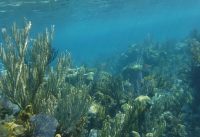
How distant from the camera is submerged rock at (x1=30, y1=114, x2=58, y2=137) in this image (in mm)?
6607

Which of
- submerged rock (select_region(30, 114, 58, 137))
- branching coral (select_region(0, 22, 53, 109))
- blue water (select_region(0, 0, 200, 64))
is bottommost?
blue water (select_region(0, 0, 200, 64))

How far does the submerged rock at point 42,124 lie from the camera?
260 inches

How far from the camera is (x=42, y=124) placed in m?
6.66

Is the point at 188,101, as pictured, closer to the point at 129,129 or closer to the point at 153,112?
the point at 153,112

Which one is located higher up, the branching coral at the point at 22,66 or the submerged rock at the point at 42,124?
the branching coral at the point at 22,66

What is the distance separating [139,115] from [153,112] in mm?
2249

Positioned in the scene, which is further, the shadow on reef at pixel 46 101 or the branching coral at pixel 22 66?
the branching coral at pixel 22 66

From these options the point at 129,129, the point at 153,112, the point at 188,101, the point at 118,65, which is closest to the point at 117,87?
the point at 153,112

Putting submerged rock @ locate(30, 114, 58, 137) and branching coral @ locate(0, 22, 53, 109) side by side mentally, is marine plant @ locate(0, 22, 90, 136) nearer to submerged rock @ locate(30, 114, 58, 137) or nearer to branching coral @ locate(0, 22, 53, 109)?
branching coral @ locate(0, 22, 53, 109)

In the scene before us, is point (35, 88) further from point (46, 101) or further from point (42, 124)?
point (42, 124)

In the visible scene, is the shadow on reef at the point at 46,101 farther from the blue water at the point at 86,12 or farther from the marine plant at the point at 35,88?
the blue water at the point at 86,12

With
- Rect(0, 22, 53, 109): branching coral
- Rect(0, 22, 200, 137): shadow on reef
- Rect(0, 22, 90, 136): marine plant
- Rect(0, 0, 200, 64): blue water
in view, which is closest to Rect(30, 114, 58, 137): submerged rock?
Rect(0, 22, 200, 137): shadow on reef

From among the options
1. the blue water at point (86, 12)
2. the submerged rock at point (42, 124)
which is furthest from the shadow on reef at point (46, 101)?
the blue water at point (86, 12)

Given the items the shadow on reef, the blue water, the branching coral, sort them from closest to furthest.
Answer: the shadow on reef → the branching coral → the blue water
